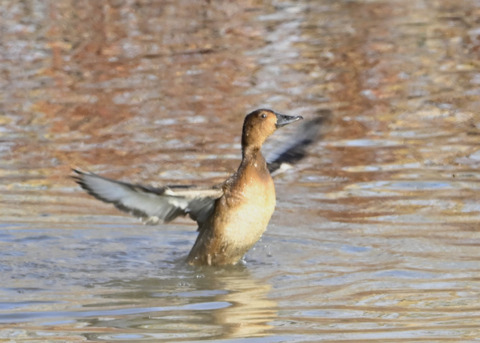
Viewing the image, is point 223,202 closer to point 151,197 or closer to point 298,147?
point 151,197

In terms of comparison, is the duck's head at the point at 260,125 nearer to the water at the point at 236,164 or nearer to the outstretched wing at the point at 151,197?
the outstretched wing at the point at 151,197

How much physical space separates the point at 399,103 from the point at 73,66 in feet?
16.1

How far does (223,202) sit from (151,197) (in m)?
0.54

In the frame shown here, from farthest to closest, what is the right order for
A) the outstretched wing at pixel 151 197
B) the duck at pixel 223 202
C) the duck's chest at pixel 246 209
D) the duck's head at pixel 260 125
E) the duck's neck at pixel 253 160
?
the duck's head at pixel 260 125 < the duck's neck at pixel 253 160 < the duck's chest at pixel 246 209 < the duck at pixel 223 202 < the outstretched wing at pixel 151 197

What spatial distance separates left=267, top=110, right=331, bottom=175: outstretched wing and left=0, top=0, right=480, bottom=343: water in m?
0.56

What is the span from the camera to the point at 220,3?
19.9 m

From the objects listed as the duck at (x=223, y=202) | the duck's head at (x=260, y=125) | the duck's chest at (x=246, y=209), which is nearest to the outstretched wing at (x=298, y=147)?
the duck at (x=223, y=202)

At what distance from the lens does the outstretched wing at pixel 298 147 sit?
25.6 feet

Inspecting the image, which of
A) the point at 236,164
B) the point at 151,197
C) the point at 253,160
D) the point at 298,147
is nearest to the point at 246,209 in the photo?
the point at 253,160

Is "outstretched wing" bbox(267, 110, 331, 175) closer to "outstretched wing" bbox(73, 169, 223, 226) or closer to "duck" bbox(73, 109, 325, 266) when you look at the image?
"duck" bbox(73, 109, 325, 266)

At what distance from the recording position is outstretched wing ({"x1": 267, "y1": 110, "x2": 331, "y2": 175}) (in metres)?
7.81

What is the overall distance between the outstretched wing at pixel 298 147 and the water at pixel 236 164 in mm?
559

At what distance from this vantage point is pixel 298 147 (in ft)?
26.0

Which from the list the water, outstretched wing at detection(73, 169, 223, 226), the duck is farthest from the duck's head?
the water
